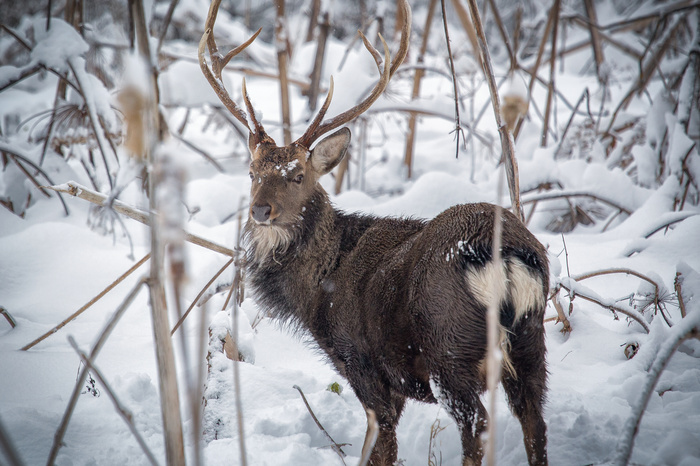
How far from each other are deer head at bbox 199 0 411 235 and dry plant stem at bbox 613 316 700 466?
6.58 ft

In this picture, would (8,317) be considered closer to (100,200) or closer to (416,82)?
(100,200)

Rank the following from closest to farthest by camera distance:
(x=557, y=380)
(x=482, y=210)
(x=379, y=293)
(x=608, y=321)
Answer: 1. (x=482, y=210)
2. (x=379, y=293)
3. (x=557, y=380)
4. (x=608, y=321)

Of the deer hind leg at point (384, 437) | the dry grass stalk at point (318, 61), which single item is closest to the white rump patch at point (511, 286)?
the deer hind leg at point (384, 437)

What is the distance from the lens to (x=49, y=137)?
4.69 metres

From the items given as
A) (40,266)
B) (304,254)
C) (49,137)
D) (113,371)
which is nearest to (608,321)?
(304,254)

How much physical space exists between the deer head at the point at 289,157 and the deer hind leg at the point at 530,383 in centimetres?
→ 148

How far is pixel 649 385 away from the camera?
134 cm

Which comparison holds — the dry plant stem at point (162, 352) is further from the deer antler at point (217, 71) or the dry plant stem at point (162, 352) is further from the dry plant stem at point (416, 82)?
the dry plant stem at point (416, 82)

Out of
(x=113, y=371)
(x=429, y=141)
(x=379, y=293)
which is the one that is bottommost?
(x=113, y=371)

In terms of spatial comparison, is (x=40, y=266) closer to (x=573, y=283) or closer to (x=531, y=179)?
(x=573, y=283)

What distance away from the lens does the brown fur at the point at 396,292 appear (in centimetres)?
207

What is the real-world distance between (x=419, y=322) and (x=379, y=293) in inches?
11.3

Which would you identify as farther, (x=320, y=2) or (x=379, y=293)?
(x=320, y=2)

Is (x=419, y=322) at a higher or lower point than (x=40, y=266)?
lower
